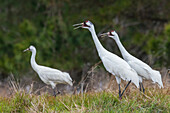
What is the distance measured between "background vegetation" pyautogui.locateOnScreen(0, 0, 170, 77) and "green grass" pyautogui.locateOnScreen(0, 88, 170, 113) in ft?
18.7

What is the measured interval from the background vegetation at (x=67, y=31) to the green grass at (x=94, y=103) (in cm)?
571

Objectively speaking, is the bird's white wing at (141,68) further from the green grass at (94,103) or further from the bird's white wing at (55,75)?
the bird's white wing at (55,75)

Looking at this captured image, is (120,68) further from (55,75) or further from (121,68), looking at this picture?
(55,75)

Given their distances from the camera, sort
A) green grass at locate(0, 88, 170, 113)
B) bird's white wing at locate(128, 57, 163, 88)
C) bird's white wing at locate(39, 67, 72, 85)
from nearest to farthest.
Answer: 1. green grass at locate(0, 88, 170, 113)
2. bird's white wing at locate(128, 57, 163, 88)
3. bird's white wing at locate(39, 67, 72, 85)

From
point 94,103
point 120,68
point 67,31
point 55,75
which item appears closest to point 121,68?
point 120,68

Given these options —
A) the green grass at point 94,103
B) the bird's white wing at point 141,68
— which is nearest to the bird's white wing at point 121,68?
the bird's white wing at point 141,68

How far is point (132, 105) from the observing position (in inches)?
220

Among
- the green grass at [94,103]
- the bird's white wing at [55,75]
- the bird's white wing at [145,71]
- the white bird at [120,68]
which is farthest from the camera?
the bird's white wing at [55,75]

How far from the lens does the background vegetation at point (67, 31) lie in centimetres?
1270

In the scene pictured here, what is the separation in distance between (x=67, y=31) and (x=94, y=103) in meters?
8.28

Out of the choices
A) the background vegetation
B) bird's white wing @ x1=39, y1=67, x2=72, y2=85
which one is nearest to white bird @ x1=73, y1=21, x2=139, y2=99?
bird's white wing @ x1=39, y1=67, x2=72, y2=85

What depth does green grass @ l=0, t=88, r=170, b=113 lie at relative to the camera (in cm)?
555

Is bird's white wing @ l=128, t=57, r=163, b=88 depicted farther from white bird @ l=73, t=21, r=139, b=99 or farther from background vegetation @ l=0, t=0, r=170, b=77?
background vegetation @ l=0, t=0, r=170, b=77

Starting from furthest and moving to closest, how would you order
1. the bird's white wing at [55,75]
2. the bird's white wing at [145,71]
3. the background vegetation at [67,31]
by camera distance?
1. the background vegetation at [67,31]
2. the bird's white wing at [55,75]
3. the bird's white wing at [145,71]
